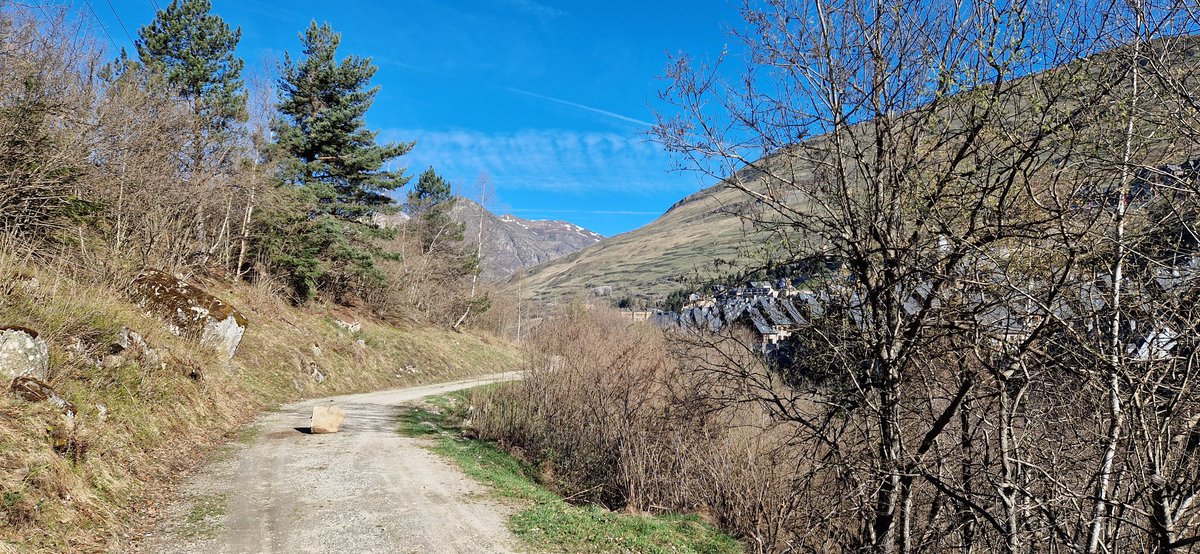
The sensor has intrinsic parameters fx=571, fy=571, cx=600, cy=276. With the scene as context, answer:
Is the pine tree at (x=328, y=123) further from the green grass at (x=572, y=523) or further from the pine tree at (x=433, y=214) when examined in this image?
the green grass at (x=572, y=523)

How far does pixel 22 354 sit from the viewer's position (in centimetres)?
678

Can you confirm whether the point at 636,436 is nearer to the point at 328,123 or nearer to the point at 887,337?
the point at 887,337

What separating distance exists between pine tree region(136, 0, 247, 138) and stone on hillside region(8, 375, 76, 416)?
17.0 meters

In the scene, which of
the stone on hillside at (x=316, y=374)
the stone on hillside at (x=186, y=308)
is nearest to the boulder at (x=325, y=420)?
the stone on hillside at (x=186, y=308)

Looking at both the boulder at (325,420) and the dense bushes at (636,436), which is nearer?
the dense bushes at (636,436)

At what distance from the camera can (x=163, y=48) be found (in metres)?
22.4

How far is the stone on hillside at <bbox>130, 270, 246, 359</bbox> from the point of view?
12.6 meters

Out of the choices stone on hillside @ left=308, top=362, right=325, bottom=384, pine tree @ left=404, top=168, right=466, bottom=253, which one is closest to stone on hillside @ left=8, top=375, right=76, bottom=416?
stone on hillside @ left=308, top=362, right=325, bottom=384

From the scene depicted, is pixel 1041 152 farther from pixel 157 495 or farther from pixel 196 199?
pixel 196 199

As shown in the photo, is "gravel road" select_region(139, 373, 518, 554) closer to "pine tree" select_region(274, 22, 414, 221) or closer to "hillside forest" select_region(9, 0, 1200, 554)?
"hillside forest" select_region(9, 0, 1200, 554)

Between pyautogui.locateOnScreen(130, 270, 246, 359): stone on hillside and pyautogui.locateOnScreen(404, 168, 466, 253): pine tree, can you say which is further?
pyautogui.locateOnScreen(404, 168, 466, 253): pine tree

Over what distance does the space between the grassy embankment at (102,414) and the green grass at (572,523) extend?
162 inches

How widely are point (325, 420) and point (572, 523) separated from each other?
659cm

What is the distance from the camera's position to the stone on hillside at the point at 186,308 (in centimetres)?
1257
